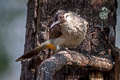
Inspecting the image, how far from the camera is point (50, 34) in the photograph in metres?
3.29

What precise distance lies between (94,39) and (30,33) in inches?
24.5

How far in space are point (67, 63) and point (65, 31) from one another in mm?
392

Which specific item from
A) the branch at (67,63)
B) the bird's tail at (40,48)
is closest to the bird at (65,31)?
the bird's tail at (40,48)

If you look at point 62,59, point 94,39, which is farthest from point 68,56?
point 94,39

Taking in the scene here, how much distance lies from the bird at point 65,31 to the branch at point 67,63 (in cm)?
24

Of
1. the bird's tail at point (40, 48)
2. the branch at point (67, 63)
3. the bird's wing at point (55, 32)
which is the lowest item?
the branch at point (67, 63)

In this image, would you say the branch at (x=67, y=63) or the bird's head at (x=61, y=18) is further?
the bird's head at (x=61, y=18)

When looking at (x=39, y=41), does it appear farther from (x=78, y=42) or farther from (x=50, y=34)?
(x=78, y=42)

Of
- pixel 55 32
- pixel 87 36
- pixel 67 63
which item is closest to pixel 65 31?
pixel 55 32

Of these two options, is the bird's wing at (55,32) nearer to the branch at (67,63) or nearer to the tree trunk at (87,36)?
the tree trunk at (87,36)

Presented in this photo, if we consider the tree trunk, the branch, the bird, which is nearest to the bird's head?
the bird

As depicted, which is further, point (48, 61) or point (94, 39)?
point (94, 39)

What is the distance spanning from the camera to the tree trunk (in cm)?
321

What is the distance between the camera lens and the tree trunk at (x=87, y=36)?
321 cm
